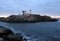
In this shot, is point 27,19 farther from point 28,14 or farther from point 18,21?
point 28,14

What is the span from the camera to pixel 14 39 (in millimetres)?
21047

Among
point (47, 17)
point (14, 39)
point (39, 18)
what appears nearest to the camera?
point (14, 39)

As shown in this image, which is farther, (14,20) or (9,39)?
(14,20)

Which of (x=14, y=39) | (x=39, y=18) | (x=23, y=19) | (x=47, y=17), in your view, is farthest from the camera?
(x=47, y=17)

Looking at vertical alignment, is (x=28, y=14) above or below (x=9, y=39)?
below

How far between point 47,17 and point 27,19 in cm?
3650

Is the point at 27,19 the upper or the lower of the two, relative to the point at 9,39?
lower

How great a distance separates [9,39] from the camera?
21469 mm

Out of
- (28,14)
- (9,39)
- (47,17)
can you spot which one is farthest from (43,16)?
(9,39)

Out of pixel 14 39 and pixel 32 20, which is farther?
pixel 32 20

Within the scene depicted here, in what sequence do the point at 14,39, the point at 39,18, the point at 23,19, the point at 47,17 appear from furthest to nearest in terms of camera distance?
the point at 47,17, the point at 39,18, the point at 23,19, the point at 14,39

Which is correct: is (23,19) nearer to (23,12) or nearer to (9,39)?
(23,12)

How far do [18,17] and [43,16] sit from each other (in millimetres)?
38174

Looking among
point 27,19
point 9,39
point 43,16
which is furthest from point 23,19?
point 9,39
